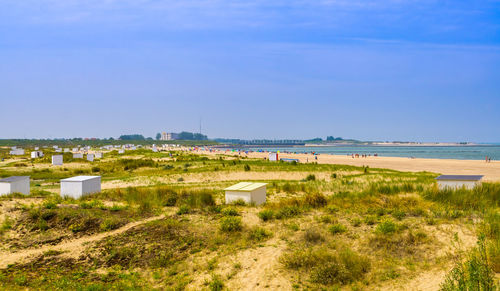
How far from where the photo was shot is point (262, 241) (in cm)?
977

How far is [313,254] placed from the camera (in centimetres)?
830

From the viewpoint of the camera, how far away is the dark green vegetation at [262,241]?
7.57 m

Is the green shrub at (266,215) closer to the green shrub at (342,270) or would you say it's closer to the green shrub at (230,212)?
the green shrub at (230,212)

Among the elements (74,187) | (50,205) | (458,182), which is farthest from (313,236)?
(74,187)

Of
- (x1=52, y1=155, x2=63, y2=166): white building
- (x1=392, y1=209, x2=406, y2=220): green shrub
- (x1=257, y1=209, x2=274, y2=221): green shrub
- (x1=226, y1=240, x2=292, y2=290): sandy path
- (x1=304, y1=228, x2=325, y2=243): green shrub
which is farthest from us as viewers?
(x1=52, y1=155, x2=63, y2=166): white building

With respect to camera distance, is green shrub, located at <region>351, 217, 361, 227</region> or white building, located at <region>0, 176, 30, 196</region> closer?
green shrub, located at <region>351, 217, 361, 227</region>

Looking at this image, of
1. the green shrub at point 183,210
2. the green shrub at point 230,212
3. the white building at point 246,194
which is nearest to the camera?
the green shrub at point 230,212

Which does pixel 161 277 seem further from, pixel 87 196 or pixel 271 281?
pixel 87 196

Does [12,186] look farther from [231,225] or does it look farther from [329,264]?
[329,264]

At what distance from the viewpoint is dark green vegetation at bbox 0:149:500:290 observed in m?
7.57

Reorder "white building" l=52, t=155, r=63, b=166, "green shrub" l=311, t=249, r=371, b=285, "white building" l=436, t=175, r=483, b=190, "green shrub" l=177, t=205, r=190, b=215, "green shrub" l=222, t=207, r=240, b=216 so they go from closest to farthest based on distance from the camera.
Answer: "green shrub" l=311, t=249, r=371, b=285 → "green shrub" l=222, t=207, r=240, b=216 → "green shrub" l=177, t=205, r=190, b=215 → "white building" l=436, t=175, r=483, b=190 → "white building" l=52, t=155, r=63, b=166

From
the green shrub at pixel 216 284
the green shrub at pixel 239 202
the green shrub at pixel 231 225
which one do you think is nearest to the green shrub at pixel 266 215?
the green shrub at pixel 231 225

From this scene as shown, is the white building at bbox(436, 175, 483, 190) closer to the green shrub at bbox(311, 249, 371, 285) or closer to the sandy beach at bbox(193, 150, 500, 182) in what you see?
the green shrub at bbox(311, 249, 371, 285)

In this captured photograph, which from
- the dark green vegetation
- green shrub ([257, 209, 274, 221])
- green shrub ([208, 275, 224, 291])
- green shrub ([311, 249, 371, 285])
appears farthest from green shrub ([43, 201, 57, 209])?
green shrub ([311, 249, 371, 285])
